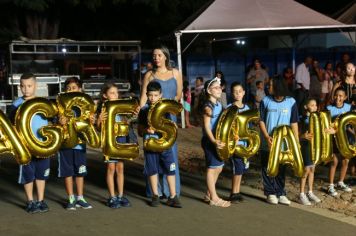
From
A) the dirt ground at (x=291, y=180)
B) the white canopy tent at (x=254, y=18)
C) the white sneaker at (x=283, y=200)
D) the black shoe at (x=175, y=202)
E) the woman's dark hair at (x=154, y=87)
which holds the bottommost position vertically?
the dirt ground at (x=291, y=180)

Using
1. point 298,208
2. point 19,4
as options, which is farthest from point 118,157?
point 19,4

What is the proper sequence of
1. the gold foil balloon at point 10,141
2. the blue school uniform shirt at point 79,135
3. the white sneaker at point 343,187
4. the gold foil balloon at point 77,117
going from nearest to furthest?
the gold foil balloon at point 10,141, the gold foil balloon at point 77,117, the blue school uniform shirt at point 79,135, the white sneaker at point 343,187

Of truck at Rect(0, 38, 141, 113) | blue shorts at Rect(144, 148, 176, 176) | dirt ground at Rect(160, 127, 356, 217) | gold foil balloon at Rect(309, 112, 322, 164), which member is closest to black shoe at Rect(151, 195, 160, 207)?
blue shorts at Rect(144, 148, 176, 176)

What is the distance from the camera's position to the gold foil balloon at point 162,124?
23.5 ft

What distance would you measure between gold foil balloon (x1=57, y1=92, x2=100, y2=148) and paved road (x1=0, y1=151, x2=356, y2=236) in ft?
2.71

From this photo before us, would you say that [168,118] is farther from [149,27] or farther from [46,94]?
[149,27]

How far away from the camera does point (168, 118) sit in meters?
7.47

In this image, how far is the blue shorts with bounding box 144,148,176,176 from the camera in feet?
24.2

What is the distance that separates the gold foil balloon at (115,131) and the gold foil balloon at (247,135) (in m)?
1.23

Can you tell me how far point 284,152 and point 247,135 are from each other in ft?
1.58

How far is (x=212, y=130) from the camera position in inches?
290

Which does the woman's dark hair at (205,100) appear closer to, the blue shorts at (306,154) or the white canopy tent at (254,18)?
the blue shorts at (306,154)

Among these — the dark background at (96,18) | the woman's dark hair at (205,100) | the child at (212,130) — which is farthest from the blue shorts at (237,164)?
the dark background at (96,18)

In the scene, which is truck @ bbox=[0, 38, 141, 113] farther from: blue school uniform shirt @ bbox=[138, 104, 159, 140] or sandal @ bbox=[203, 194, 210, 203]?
blue school uniform shirt @ bbox=[138, 104, 159, 140]
